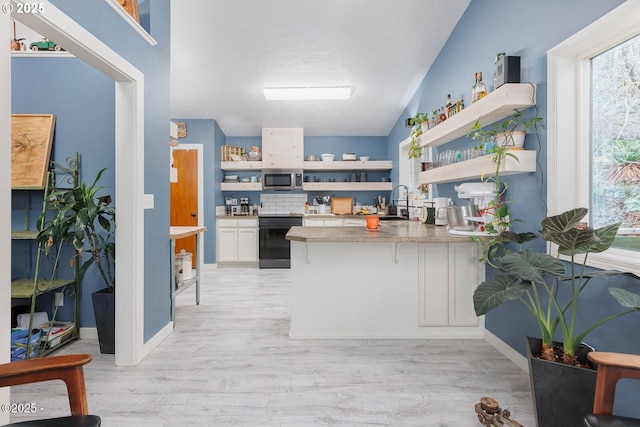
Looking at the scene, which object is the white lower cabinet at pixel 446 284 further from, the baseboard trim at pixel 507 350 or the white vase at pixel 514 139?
the white vase at pixel 514 139

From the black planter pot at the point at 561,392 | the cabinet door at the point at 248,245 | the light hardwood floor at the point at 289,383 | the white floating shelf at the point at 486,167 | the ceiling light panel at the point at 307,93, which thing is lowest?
the light hardwood floor at the point at 289,383

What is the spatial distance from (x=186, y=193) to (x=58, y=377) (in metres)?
4.84

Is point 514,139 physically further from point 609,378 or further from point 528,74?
point 609,378

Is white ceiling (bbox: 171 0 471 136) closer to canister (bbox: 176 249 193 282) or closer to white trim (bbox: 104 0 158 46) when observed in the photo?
white trim (bbox: 104 0 158 46)

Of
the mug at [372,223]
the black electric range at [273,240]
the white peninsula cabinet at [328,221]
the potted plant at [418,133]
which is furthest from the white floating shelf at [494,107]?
the black electric range at [273,240]

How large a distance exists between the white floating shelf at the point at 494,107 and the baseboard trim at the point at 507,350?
171cm

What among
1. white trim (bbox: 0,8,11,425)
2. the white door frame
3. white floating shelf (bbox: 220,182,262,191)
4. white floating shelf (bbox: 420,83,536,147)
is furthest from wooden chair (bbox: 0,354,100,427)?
white floating shelf (bbox: 220,182,262,191)

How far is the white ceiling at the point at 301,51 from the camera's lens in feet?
10.5

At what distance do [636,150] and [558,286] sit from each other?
2.80 ft

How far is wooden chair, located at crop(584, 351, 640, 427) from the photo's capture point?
1076 mm

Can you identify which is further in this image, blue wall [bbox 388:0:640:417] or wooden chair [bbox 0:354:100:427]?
blue wall [bbox 388:0:640:417]

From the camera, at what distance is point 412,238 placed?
253 centimetres

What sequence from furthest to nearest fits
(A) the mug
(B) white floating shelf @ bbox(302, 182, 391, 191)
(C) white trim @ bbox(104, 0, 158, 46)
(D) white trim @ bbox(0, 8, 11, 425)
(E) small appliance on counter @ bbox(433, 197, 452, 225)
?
(B) white floating shelf @ bbox(302, 182, 391, 191), (E) small appliance on counter @ bbox(433, 197, 452, 225), (A) the mug, (C) white trim @ bbox(104, 0, 158, 46), (D) white trim @ bbox(0, 8, 11, 425)

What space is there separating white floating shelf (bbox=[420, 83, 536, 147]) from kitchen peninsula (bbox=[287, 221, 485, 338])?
0.95 meters
